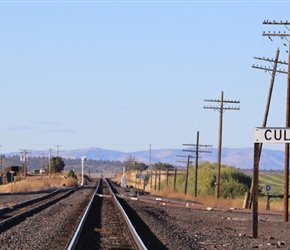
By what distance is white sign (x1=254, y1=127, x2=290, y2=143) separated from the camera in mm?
21156

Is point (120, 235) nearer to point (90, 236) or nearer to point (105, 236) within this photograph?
point (105, 236)

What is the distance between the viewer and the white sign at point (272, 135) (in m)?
21.2

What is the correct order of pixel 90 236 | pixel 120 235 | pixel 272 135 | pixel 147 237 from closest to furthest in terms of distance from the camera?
pixel 90 236 → pixel 147 237 → pixel 120 235 → pixel 272 135

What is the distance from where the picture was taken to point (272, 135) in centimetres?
2127

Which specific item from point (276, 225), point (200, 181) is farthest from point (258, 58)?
point (200, 181)

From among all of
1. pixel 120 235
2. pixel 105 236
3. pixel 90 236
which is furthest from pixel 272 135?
pixel 90 236

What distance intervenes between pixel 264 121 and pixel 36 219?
66.1 ft

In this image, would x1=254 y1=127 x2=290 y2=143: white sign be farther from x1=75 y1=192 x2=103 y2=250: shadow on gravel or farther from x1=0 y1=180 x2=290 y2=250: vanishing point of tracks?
x1=75 y1=192 x2=103 y2=250: shadow on gravel

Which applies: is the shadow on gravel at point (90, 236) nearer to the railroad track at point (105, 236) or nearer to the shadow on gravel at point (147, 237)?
the railroad track at point (105, 236)

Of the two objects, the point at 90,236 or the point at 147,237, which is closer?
the point at 90,236

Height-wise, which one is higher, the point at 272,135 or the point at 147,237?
the point at 272,135


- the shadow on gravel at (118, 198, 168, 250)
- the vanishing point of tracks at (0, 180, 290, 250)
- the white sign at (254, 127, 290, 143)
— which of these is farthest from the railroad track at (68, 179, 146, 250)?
the white sign at (254, 127, 290, 143)

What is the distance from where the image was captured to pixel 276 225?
98.6 ft

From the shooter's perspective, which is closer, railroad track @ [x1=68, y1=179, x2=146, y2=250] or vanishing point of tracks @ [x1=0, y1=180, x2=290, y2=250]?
railroad track @ [x1=68, y1=179, x2=146, y2=250]
